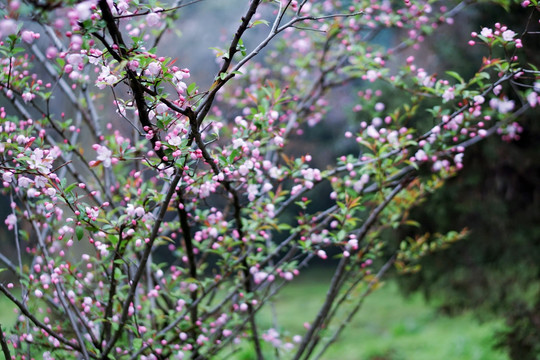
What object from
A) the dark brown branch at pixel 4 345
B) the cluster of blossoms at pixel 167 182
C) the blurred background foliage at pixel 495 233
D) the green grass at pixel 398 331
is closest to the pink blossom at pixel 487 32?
the cluster of blossoms at pixel 167 182

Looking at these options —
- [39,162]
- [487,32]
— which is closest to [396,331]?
[487,32]

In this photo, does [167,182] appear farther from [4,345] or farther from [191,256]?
[4,345]

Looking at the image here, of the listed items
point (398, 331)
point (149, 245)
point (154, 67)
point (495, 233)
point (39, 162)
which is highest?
point (398, 331)

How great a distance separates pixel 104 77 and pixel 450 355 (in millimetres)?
4262

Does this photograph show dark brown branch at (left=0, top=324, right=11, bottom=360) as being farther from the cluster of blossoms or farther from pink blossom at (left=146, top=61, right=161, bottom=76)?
pink blossom at (left=146, top=61, right=161, bottom=76)

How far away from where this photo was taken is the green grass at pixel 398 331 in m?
4.43

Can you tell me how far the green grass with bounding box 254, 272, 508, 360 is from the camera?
443 centimetres

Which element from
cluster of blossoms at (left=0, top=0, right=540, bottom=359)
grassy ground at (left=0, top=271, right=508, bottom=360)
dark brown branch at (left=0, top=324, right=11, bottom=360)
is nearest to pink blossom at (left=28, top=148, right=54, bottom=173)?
cluster of blossoms at (left=0, top=0, right=540, bottom=359)

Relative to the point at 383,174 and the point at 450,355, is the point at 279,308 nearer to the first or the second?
the point at 450,355

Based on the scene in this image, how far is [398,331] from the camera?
18.0ft

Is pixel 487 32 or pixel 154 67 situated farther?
pixel 487 32

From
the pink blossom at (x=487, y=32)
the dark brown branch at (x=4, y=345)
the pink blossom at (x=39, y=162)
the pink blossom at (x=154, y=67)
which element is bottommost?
the dark brown branch at (x=4, y=345)

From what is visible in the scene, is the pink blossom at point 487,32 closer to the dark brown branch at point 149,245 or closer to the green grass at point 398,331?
the dark brown branch at point 149,245

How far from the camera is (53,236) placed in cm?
178
